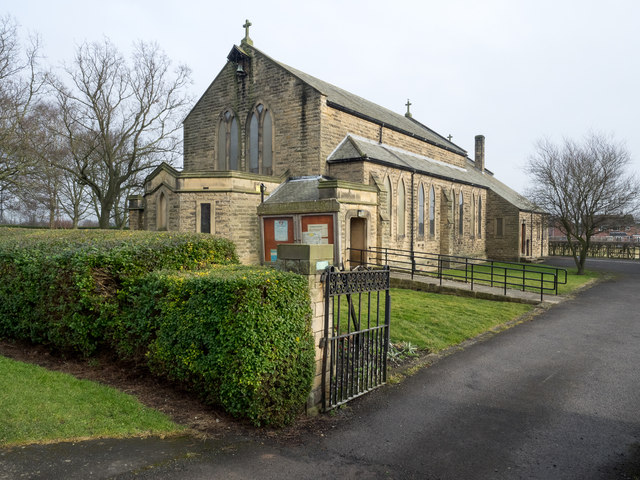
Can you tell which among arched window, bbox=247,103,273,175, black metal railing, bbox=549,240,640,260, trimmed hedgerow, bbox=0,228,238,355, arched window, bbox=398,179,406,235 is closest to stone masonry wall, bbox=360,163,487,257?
arched window, bbox=398,179,406,235

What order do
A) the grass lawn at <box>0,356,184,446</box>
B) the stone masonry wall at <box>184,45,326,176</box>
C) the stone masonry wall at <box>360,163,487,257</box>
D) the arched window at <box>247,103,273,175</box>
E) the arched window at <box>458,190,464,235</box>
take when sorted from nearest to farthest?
the grass lawn at <box>0,356,184,446</box>
the stone masonry wall at <box>184,45,326,176</box>
the stone masonry wall at <box>360,163,487,257</box>
the arched window at <box>247,103,273,175</box>
the arched window at <box>458,190,464,235</box>

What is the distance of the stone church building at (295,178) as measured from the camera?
17859mm

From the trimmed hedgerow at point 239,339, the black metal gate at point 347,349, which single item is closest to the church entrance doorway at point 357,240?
the black metal gate at point 347,349

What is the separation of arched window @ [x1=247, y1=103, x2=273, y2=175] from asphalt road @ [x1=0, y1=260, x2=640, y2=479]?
1651 centimetres

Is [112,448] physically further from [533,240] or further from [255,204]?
[533,240]

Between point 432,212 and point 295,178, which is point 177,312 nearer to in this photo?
point 295,178

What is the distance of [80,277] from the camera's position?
22.6 ft

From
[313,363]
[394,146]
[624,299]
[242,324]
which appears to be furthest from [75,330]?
[394,146]

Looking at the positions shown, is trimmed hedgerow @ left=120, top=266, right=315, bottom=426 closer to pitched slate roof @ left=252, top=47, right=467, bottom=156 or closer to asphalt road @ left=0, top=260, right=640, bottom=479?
asphalt road @ left=0, top=260, right=640, bottom=479

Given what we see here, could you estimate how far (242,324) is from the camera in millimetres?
5246

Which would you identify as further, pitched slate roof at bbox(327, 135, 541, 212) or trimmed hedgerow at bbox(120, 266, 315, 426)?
pitched slate roof at bbox(327, 135, 541, 212)

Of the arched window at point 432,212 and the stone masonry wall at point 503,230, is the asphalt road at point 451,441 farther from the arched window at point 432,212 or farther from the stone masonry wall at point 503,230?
the stone masonry wall at point 503,230

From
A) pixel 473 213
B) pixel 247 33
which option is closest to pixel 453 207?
pixel 473 213

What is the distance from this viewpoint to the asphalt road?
452 cm
